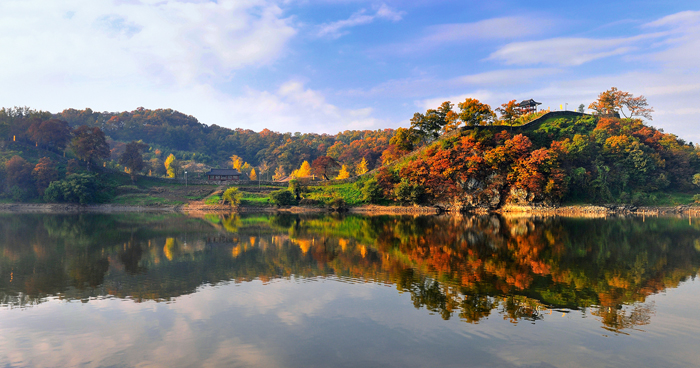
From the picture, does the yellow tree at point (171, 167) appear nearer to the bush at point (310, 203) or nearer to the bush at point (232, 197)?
the bush at point (232, 197)

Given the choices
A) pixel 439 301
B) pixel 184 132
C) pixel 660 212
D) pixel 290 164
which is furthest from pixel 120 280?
pixel 184 132

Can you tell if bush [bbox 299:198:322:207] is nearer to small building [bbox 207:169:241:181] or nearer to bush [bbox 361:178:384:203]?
bush [bbox 361:178:384:203]

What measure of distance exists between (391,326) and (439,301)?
262 centimetres

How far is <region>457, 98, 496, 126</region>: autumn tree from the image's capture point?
63875 mm

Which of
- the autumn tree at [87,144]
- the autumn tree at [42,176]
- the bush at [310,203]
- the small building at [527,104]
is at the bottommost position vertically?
the bush at [310,203]

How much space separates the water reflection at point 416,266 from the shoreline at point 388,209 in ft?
83.4

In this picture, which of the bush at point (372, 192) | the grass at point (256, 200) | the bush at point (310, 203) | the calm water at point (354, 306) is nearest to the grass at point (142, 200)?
the grass at point (256, 200)

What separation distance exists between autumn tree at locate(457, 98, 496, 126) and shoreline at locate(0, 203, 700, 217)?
1595 cm

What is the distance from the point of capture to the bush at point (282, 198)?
61678mm

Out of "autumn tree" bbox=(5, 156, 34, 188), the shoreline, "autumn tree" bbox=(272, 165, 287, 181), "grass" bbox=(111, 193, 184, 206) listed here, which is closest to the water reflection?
the shoreline

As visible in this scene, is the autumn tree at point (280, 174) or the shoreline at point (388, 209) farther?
the autumn tree at point (280, 174)

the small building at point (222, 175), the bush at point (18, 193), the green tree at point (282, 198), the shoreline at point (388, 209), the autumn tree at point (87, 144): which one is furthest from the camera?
the small building at point (222, 175)

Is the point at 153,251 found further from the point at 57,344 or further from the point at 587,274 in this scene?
the point at 587,274

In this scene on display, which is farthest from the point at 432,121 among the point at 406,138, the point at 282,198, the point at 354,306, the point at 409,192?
the point at 354,306
